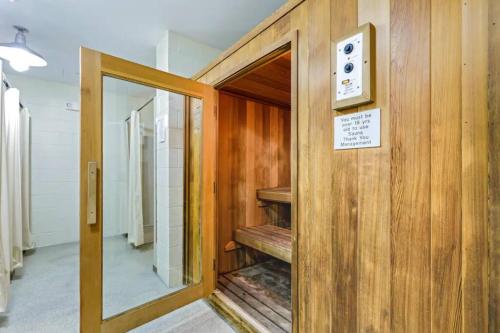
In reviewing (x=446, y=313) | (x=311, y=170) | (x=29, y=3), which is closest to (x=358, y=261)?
(x=446, y=313)

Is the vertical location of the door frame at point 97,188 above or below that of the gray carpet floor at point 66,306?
above

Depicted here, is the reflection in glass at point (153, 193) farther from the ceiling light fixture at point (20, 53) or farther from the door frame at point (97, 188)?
the ceiling light fixture at point (20, 53)

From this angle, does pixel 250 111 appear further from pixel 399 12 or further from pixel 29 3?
pixel 29 3

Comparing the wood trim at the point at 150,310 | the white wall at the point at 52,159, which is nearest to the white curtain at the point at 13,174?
the white wall at the point at 52,159

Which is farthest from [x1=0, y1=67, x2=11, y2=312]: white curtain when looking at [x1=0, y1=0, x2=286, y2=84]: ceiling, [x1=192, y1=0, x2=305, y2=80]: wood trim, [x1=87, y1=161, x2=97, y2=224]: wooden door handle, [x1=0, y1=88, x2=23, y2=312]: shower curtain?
[x1=192, y1=0, x2=305, y2=80]: wood trim

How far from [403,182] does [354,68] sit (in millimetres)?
496

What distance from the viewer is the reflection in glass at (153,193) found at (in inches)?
81.7

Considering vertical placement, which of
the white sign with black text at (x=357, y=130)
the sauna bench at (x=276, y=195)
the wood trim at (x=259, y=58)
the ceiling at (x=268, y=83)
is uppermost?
the ceiling at (x=268, y=83)

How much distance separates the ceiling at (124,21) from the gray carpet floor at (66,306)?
214cm

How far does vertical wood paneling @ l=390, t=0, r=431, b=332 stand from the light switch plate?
0.26 ft

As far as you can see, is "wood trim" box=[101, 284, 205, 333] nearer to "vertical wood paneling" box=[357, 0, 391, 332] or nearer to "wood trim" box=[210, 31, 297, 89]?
"vertical wood paneling" box=[357, 0, 391, 332]

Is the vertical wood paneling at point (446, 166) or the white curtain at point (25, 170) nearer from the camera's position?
the vertical wood paneling at point (446, 166)

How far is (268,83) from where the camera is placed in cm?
228

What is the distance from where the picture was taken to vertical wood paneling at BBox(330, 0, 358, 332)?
3.26 feet
